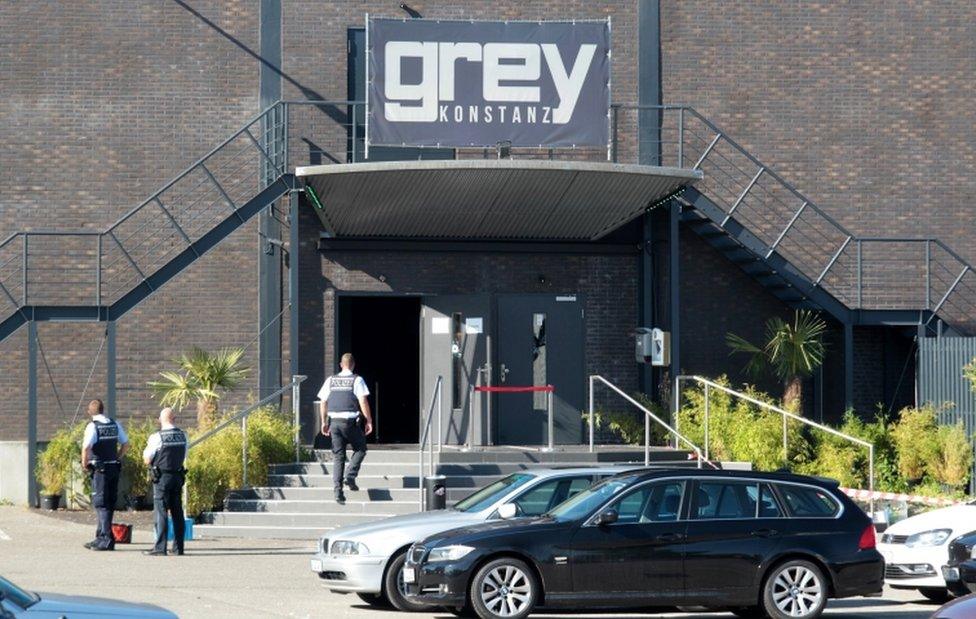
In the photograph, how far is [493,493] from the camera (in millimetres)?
15273

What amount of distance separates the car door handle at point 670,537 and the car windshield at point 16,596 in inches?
244

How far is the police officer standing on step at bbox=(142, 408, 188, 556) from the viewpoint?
18234mm

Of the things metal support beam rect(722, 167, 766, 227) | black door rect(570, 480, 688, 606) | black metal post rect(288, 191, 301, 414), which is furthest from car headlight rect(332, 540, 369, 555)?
metal support beam rect(722, 167, 766, 227)

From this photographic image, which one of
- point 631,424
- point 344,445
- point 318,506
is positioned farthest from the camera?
point 631,424

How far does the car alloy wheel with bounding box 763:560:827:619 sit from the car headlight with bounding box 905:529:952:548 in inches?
82.7

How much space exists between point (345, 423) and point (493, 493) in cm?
521

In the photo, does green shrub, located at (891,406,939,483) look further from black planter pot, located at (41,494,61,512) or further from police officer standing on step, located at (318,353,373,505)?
black planter pot, located at (41,494,61,512)

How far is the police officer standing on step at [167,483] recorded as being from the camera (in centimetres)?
1823

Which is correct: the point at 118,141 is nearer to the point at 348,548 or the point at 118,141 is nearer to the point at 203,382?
the point at 203,382

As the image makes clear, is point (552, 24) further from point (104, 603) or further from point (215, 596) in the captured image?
point (104, 603)

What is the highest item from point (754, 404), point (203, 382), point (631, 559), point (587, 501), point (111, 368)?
point (111, 368)

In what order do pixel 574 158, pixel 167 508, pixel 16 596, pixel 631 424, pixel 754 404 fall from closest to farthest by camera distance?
pixel 16 596 < pixel 167 508 < pixel 754 404 < pixel 631 424 < pixel 574 158

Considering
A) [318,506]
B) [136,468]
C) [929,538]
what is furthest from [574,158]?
[929,538]

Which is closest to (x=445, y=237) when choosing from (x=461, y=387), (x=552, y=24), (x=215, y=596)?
(x=461, y=387)
